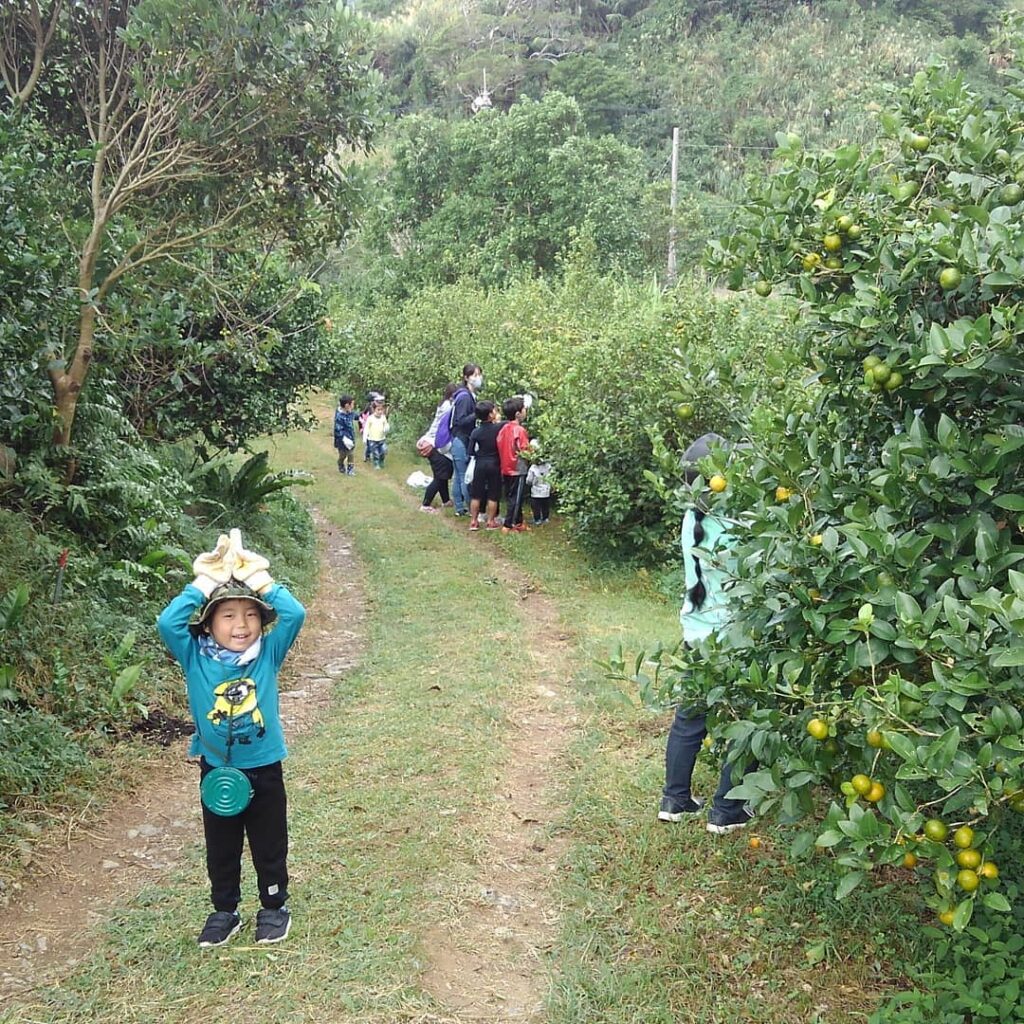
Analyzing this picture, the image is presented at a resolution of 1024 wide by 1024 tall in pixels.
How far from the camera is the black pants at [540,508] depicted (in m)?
12.2

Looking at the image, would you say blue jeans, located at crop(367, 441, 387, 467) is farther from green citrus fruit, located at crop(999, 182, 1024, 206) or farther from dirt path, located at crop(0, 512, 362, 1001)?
green citrus fruit, located at crop(999, 182, 1024, 206)

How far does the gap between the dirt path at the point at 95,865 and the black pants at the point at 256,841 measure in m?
0.64

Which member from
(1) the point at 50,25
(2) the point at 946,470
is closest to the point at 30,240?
(1) the point at 50,25

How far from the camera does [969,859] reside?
2.38 metres

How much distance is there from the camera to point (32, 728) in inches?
203

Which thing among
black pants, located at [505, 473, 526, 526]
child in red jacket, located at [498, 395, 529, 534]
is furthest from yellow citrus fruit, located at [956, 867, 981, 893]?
black pants, located at [505, 473, 526, 526]

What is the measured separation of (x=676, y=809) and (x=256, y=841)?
205cm

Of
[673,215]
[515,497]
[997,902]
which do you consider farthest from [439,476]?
[673,215]

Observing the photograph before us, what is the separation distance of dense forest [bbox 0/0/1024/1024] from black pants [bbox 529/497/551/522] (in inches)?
28.3

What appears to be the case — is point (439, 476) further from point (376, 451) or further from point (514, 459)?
point (376, 451)

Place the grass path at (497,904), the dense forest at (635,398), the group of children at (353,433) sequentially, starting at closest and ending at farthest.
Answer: the dense forest at (635,398), the grass path at (497,904), the group of children at (353,433)

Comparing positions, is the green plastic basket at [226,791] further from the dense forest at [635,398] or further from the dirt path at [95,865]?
the dense forest at [635,398]

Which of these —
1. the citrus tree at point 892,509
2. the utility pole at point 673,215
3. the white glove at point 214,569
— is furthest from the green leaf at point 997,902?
the utility pole at point 673,215

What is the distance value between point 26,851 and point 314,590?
5.19 meters
